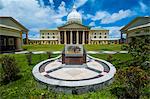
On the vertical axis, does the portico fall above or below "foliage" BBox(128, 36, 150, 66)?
above

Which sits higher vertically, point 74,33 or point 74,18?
point 74,18

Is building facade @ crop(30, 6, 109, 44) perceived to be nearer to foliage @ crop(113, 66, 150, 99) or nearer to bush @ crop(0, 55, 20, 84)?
bush @ crop(0, 55, 20, 84)

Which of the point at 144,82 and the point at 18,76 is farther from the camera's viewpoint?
the point at 18,76

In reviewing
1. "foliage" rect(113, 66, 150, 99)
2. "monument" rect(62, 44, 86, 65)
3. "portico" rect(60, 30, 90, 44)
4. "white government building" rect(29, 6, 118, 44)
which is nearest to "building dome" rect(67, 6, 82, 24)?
"white government building" rect(29, 6, 118, 44)

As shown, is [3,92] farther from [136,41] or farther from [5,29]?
[5,29]

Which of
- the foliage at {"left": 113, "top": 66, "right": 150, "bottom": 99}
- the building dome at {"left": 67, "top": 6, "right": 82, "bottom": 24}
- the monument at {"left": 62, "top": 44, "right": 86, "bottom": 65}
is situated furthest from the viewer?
the building dome at {"left": 67, "top": 6, "right": 82, "bottom": 24}

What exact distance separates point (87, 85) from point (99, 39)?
70.1 m

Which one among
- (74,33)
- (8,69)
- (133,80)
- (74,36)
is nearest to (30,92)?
(8,69)

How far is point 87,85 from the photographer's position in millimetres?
9148

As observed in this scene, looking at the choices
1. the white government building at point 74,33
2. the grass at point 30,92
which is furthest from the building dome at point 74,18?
the grass at point 30,92

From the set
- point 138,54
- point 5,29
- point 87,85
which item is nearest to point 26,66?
point 87,85

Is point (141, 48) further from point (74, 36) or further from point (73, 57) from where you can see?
point (74, 36)

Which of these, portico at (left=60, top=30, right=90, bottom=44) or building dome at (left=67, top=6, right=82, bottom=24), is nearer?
building dome at (left=67, top=6, right=82, bottom=24)

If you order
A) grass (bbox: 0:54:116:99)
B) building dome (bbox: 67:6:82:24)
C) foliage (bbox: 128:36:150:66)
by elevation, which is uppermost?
building dome (bbox: 67:6:82:24)
